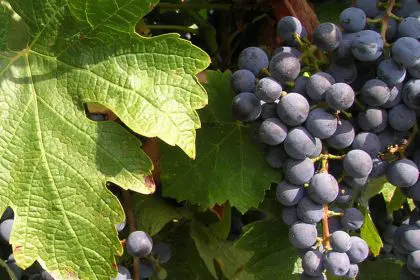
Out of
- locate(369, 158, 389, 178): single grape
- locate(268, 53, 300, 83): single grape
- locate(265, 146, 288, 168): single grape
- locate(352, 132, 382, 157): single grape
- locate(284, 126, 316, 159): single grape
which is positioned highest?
locate(268, 53, 300, 83): single grape

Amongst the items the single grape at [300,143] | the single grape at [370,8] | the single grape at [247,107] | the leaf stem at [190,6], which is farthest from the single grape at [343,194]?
the leaf stem at [190,6]

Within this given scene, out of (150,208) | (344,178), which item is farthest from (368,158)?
(150,208)

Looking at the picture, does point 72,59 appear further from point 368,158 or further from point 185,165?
point 368,158

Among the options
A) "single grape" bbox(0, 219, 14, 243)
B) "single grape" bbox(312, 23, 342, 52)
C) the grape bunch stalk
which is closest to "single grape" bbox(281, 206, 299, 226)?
the grape bunch stalk

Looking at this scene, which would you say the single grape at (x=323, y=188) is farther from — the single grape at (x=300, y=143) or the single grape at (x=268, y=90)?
the single grape at (x=268, y=90)

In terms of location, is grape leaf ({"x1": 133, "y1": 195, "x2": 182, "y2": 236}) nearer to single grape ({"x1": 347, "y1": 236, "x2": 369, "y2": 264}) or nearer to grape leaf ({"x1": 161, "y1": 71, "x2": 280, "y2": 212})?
grape leaf ({"x1": 161, "y1": 71, "x2": 280, "y2": 212})
